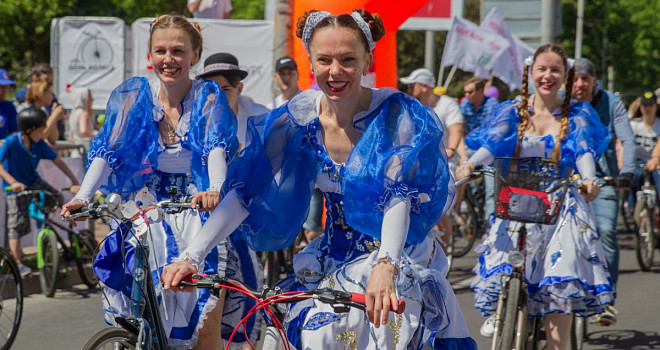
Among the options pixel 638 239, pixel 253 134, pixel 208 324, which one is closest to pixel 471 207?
pixel 638 239

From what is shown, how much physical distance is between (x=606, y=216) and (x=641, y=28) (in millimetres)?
50778

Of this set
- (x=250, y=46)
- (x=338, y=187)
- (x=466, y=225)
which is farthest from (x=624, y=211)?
(x=338, y=187)

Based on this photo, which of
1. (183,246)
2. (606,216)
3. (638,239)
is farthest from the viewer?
(638,239)

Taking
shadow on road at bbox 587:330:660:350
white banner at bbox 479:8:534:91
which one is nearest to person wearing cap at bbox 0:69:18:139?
shadow on road at bbox 587:330:660:350

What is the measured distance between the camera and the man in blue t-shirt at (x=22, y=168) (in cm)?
823

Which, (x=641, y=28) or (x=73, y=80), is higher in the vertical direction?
(x=641, y=28)

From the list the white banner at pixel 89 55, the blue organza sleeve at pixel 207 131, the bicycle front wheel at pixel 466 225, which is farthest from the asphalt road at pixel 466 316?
the white banner at pixel 89 55

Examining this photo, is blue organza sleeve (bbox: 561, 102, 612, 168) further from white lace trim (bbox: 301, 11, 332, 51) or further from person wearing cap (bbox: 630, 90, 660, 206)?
person wearing cap (bbox: 630, 90, 660, 206)

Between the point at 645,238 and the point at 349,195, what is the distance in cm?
782

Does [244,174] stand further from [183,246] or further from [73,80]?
[73,80]

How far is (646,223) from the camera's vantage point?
34.1 feet

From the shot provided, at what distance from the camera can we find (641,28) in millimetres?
54000

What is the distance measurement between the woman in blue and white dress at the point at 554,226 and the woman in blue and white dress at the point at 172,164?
5.22 ft

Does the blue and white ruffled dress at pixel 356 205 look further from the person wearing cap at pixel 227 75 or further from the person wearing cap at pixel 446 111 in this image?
the person wearing cap at pixel 446 111
